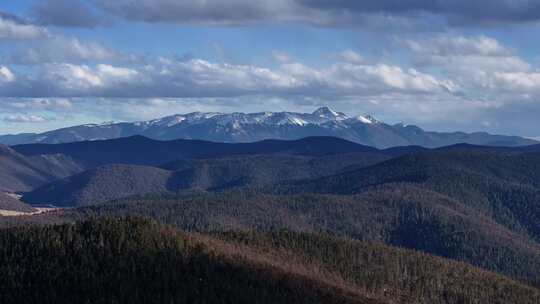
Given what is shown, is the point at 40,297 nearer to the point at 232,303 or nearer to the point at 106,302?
the point at 106,302

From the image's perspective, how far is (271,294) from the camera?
519 feet

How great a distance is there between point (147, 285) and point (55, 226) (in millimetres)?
36507

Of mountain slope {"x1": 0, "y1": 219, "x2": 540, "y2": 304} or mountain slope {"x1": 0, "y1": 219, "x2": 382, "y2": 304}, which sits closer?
mountain slope {"x1": 0, "y1": 219, "x2": 382, "y2": 304}

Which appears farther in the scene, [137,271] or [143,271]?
[137,271]

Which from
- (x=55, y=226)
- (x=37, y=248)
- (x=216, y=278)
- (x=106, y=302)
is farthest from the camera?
(x=55, y=226)

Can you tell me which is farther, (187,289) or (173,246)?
(173,246)

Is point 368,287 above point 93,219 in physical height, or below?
below

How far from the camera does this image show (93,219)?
624 ft

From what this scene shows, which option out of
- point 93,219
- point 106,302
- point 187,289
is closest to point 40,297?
point 106,302

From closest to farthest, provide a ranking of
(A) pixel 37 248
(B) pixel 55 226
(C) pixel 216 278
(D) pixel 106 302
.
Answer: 1. (D) pixel 106 302
2. (C) pixel 216 278
3. (A) pixel 37 248
4. (B) pixel 55 226

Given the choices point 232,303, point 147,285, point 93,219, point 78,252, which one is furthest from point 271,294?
point 93,219

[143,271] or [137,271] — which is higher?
[143,271]

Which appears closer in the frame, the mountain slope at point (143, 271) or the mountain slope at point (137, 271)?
the mountain slope at point (137, 271)

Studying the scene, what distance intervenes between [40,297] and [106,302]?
39.2 ft
